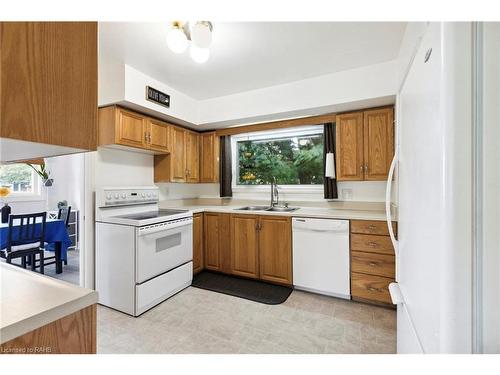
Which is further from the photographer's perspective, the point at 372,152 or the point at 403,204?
the point at 372,152

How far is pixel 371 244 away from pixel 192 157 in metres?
2.49

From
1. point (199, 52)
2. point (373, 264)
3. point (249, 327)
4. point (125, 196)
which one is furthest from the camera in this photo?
point (125, 196)

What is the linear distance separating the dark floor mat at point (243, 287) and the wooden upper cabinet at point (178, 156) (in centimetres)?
133

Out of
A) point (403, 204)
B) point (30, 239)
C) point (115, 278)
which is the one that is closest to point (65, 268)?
point (30, 239)

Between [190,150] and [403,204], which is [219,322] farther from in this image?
[190,150]

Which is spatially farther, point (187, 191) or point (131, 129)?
point (187, 191)

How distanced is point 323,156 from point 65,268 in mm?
4042

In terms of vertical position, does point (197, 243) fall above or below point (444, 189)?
below

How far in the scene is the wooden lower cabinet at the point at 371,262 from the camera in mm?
2230

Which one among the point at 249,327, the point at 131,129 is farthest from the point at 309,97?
the point at 249,327

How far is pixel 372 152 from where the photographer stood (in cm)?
251

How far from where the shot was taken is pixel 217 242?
10.1 ft

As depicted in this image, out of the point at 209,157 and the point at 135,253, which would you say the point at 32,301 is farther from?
the point at 209,157

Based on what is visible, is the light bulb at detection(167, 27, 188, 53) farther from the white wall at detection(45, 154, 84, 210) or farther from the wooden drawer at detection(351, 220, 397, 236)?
the white wall at detection(45, 154, 84, 210)
